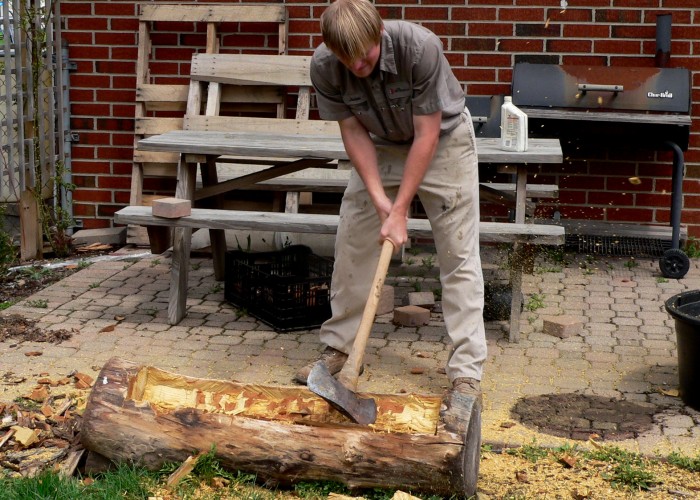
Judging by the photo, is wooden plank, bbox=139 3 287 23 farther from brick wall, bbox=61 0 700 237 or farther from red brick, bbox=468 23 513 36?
red brick, bbox=468 23 513 36

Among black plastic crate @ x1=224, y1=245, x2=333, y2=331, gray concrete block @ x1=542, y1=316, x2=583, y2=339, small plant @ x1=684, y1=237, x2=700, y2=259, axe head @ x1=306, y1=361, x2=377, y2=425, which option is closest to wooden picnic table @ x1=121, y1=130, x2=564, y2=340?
gray concrete block @ x1=542, y1=316, x2=583, y2=339

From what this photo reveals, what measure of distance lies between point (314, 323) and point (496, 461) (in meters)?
2.21

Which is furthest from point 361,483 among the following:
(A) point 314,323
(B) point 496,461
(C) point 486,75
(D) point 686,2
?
(D) point 686,2

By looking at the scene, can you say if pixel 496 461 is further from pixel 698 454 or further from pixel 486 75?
pixel 486 75

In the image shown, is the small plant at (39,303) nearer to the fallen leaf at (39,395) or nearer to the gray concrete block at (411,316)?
the fallen leaf at (39,395)

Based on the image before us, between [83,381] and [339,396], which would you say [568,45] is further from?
[339,396]

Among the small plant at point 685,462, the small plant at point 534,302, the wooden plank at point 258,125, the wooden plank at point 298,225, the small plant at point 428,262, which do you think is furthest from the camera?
the small plant at point 428,262

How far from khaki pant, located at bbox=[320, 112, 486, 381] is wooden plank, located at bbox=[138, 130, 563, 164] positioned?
0.97 meters

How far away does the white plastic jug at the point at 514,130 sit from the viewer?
6023 mm

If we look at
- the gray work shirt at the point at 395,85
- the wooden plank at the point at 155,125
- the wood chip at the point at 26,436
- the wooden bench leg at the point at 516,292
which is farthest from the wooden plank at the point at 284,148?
the wood chip at the point at 26,436

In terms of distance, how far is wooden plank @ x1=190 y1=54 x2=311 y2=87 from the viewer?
804 centimetres

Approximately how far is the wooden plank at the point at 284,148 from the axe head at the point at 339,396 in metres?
2.27

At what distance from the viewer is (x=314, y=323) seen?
6316 millimetres

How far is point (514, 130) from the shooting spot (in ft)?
19.9
